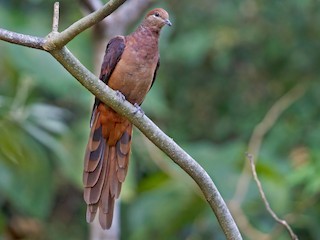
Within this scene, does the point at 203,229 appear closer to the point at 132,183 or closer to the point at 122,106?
the point at 132,183

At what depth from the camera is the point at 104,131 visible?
3480mm

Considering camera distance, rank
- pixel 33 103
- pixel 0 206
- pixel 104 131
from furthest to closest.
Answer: pixel 0 206, pixel 33 103, pixel 104 131

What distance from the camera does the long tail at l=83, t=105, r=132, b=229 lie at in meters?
3.21

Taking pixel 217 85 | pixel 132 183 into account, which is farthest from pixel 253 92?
pixel 132 183

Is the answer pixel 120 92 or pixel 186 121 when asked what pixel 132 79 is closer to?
pixel 120 92

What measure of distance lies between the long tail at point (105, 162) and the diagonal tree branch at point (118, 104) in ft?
1.98

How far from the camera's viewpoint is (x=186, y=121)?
7.17 metres

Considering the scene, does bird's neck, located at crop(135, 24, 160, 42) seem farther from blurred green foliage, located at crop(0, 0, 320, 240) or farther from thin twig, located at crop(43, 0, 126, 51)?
thin twig, located at crop(43, 0, 126, 51)

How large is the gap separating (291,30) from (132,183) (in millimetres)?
2776

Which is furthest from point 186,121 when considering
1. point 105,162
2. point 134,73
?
point 105,162

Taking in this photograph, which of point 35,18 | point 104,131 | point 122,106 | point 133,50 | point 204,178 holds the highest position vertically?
point 35,18

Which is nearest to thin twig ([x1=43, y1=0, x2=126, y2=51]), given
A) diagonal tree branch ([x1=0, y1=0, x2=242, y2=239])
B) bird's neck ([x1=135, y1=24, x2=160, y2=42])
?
diagonal tree branch ([x1=0, y1=0, x2=242, y2=239])

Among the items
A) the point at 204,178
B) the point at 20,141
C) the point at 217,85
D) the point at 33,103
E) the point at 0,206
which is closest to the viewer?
the point at 204,178

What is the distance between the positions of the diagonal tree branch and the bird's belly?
683 mm
